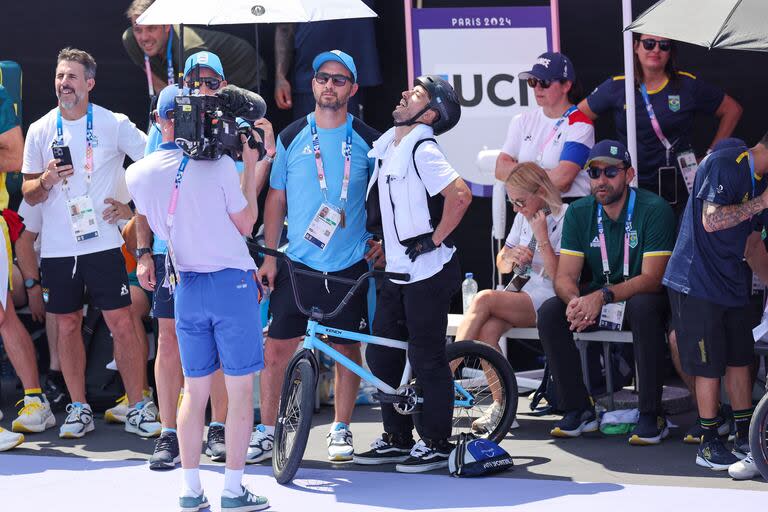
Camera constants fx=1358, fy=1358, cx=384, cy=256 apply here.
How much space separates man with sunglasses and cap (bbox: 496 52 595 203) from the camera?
22.7ft

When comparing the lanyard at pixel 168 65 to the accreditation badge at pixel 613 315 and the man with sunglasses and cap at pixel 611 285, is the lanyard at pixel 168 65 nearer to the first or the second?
the man with sunglasses and cap at pixel 611 285

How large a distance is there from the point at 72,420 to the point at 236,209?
214 centimetres

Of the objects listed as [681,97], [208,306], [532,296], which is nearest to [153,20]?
[208,306]

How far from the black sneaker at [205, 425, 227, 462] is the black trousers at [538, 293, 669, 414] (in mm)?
1589

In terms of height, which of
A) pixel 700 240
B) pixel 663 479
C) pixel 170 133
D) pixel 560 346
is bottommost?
pixel 663 479

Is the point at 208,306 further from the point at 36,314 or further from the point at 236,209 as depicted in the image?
the point at 36,314

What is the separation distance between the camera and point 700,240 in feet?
19.2

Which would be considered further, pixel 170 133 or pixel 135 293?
pixel 135 293

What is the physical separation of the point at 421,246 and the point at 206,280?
1.03 metres

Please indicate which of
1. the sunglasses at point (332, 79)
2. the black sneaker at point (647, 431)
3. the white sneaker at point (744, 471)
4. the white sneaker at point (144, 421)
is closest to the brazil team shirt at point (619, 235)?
the black sneaker at point (647, 431)

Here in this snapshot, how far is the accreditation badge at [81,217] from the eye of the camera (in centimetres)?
668

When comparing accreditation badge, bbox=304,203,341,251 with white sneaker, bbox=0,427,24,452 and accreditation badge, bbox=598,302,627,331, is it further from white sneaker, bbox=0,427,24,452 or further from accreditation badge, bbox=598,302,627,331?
white sneaker, bbox=0,427,24,452

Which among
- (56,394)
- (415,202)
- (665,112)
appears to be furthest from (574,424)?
(56,394)

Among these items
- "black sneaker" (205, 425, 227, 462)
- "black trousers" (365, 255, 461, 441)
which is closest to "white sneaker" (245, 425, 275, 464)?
"black sneaker" (205, 425, 227, 462)
